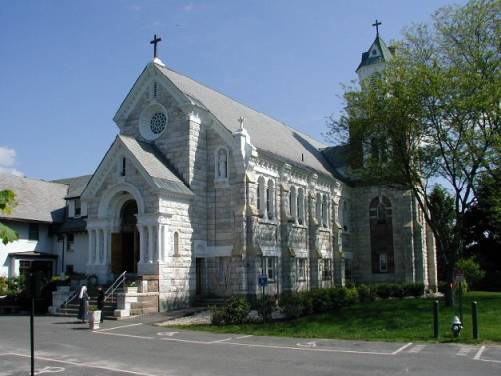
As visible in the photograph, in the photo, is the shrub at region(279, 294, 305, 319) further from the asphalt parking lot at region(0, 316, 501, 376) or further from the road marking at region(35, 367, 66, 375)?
the road marking at region(35, 367, 66, 375)

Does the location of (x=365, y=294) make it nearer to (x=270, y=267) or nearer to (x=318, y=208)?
(x=270, y=267)

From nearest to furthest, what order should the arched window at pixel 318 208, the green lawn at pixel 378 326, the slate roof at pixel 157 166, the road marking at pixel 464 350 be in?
the road marking at pixel 464 350
the green lawn at pixel 378 326
the slate roof at pixel 157 166
the arched window at pixel 318 208

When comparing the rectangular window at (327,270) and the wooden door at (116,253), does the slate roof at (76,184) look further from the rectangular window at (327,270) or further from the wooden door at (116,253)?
the rectangular window at (327,270)

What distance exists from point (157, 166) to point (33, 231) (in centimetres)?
1510

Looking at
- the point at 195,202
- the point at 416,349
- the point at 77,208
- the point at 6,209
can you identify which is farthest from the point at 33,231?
the point at 6,209

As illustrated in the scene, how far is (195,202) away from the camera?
96.5ft

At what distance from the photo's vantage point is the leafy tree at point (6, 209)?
6.43 meters

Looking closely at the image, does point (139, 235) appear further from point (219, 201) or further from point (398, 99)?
point (398, 99)

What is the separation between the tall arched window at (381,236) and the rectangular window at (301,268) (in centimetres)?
847

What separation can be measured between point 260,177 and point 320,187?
8370mm

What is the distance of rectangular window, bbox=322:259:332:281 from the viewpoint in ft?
125

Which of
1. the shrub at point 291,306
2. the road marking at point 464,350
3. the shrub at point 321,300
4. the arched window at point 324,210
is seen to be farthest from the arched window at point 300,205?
the road marking at point 464,350

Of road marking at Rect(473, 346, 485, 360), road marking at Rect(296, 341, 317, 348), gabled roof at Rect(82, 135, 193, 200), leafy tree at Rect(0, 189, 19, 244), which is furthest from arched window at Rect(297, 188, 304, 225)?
leafy tree at Rect(0, 189, 19, 244)

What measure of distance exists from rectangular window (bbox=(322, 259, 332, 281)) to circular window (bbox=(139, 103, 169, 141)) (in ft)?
48.7
